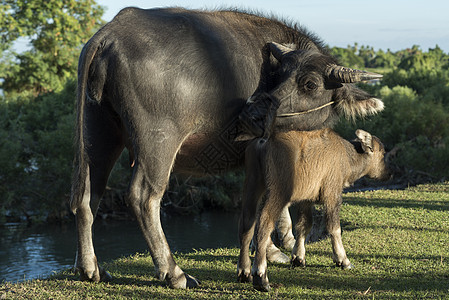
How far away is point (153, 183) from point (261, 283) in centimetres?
119

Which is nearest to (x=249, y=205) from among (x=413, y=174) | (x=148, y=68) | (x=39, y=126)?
(x=148, y=68)

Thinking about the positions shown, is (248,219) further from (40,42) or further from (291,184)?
(40,42)

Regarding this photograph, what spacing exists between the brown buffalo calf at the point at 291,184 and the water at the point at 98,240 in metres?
5.29

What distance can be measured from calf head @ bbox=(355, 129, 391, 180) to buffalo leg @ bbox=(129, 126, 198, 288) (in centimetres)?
206

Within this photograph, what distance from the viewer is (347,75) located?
4953 mm

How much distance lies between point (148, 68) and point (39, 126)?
1221 cm

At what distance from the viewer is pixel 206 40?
476 centimetres

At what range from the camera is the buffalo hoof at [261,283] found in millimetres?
4508

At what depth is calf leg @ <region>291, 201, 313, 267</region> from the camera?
17.5ft

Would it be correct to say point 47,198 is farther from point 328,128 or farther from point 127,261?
point 328,128

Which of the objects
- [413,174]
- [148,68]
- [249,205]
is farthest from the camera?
[413,174]

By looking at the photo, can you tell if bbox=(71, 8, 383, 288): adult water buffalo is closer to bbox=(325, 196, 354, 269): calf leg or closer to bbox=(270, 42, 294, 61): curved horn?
bbox=(270, 42, 294, 61): curved horn

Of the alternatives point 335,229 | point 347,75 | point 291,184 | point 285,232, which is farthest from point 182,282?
point 347,75

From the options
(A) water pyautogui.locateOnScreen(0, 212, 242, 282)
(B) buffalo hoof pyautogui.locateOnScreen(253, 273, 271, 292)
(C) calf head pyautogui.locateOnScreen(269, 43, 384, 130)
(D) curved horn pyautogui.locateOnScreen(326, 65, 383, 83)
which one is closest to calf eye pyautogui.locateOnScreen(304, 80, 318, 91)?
(C) calf head pyautogui.locateOnScreen(269, 43, 384, 130)
